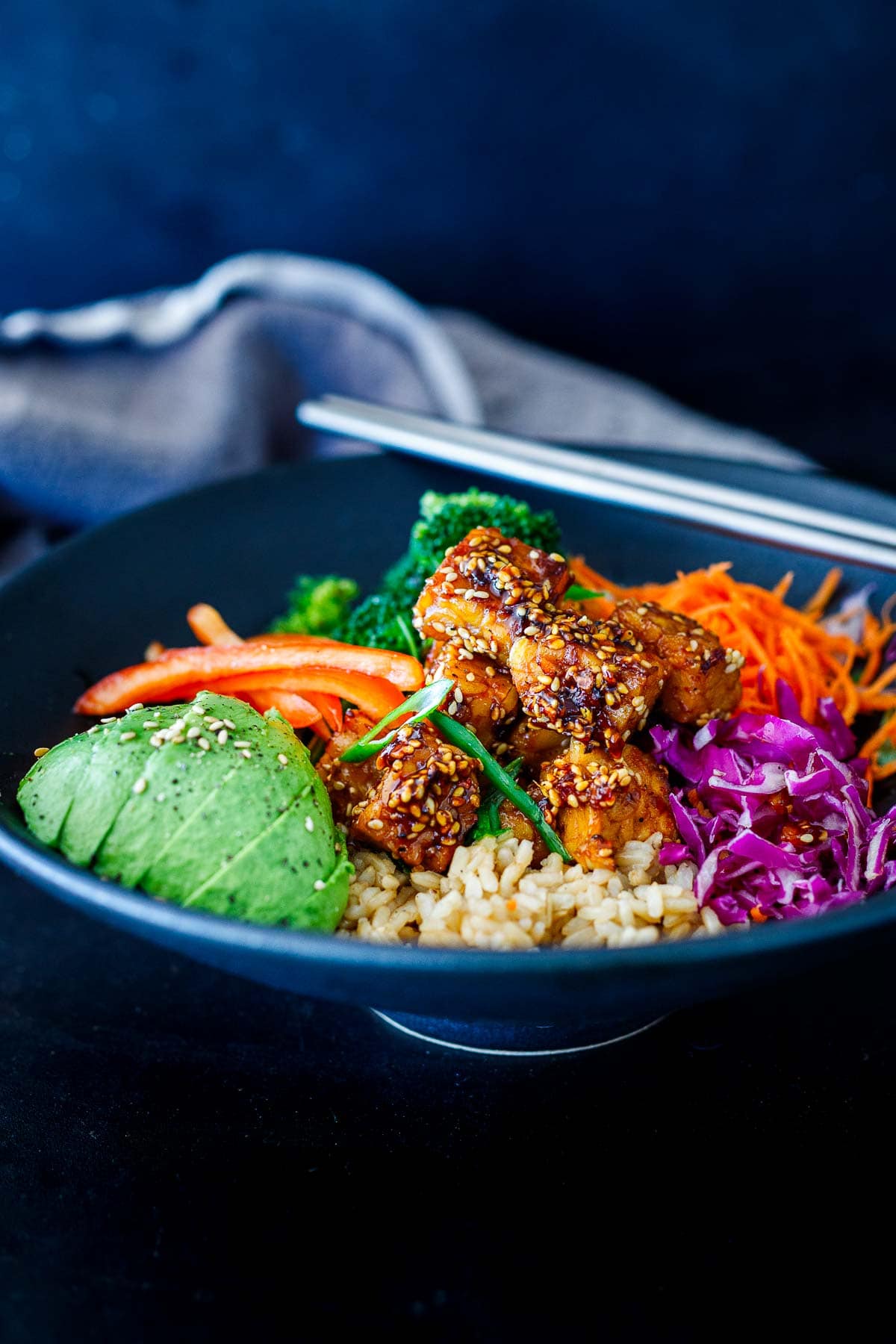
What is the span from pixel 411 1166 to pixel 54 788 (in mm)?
989

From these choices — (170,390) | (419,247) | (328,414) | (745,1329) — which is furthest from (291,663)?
(419,247)

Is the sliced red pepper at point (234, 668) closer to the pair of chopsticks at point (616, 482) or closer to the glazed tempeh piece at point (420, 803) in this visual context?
the glazed tempeh piece at point (420, 803)

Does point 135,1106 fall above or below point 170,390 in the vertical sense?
below

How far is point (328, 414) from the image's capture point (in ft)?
10.8

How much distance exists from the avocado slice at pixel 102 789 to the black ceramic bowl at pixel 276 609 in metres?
0.11

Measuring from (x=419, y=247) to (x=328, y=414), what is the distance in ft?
8.45

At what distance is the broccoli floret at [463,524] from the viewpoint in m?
2.98

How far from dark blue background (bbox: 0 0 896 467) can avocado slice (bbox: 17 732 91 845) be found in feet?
12.4

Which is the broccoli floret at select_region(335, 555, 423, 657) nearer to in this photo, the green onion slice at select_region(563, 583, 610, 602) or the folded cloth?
the green onion slice at select_region(563, 583, 610, 602)

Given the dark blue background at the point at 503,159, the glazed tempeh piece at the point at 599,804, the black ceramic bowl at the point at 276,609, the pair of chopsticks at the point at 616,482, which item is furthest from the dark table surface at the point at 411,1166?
the dark blue background at the point at 503,159

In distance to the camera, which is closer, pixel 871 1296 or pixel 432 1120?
pixel 871 1296

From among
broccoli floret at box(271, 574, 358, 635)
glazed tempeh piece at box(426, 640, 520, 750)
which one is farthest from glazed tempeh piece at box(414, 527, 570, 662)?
broccoli floret at box(271, 574, 358, 635)

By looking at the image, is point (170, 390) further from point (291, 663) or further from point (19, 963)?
point (19, 963)

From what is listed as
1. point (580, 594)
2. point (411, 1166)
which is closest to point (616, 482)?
point (580, 594)
